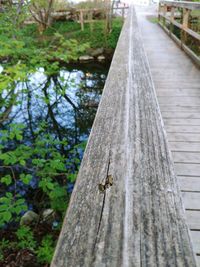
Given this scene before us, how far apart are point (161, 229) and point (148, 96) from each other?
3.24 feet

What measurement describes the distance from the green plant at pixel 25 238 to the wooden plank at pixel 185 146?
270 centimetres

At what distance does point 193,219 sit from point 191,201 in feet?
0.54

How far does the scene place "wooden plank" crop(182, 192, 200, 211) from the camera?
1589 millimetres

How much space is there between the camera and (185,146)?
7.57 feet

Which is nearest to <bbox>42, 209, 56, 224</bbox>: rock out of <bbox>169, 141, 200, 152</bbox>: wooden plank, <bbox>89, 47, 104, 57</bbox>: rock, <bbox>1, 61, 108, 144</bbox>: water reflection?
<bbox>1, 61, 108, 144</bbox>: water reflection

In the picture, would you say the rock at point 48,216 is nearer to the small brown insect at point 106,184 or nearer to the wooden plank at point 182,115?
the wooden plank at point 182,115

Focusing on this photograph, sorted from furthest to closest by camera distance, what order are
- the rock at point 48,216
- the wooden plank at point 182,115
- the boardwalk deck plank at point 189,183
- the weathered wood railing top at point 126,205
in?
the rock at point 48,216 < the wooden plank at point 182,115 < the boardwalk deck plank at point 189,183 < the weathered wood railing top at point 126,205

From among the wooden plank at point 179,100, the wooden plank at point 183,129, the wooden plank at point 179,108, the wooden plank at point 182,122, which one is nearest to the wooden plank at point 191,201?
the wooden plank at point 183,129

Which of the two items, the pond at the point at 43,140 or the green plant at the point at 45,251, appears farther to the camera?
the pond at the point at 43,140

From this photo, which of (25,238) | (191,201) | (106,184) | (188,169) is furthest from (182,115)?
(25,238)

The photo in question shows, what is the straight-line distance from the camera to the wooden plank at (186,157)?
6.88 ft

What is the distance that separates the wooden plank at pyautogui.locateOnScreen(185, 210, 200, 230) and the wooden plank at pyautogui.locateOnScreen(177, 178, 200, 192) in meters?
0.22

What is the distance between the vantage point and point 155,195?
28.0 inches

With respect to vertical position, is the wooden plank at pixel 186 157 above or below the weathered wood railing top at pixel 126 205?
below
